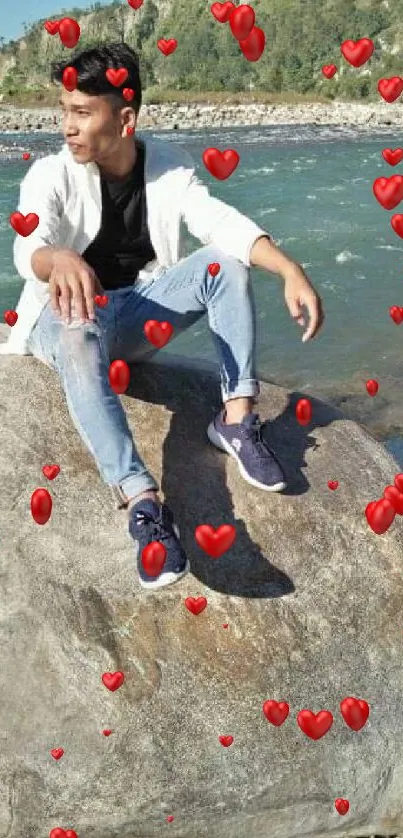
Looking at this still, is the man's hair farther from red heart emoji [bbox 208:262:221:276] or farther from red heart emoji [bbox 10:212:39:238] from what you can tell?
red heart emoji [bbox 208:262:221:276]

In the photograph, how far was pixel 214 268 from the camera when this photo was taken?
441 centimetres

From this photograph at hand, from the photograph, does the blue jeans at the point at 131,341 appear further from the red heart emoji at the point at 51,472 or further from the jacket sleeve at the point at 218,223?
the red heart emoji at the point at 51,472

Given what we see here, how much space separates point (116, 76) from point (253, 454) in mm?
1715

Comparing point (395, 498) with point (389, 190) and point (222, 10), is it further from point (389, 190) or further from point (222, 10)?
point (222, 10)

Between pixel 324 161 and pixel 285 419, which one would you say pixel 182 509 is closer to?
pixel 285 419

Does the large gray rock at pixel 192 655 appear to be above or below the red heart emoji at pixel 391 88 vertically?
below

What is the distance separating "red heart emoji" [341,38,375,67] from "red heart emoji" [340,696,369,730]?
9.99 ft

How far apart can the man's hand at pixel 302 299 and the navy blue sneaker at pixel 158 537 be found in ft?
3.05

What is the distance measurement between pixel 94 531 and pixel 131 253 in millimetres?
1417

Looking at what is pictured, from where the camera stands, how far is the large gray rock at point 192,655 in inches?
150

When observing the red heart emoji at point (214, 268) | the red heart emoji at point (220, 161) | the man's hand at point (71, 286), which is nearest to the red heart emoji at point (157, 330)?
the red heart emoji at point (214, 268)

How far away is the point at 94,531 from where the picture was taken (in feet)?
13.8

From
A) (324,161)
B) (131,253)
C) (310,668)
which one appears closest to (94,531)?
(310,668)

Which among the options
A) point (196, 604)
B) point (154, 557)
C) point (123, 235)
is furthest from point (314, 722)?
point (123, 235)
